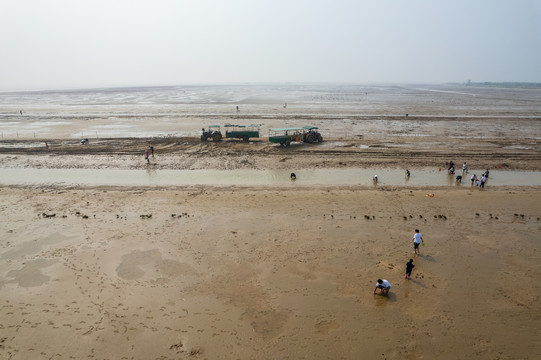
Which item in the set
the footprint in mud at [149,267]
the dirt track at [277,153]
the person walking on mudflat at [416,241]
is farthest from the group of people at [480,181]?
the footprint in mud at [149,267]

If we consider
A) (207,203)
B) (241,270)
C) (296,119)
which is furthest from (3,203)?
(296,119)

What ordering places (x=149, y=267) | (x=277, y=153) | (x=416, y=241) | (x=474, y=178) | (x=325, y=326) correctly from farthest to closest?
1. (x=277, y=153)
2. (x=474, y=178)
3. (x=416, y=241)
4. (x=149, y=267)
5. (x=325, y=326)

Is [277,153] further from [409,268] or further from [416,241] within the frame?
[409,268]

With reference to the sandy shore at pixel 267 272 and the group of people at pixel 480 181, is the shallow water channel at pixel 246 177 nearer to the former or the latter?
the group of people at pixel 480 181

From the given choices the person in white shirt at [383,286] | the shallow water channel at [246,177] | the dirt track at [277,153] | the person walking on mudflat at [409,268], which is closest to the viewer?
the person in white shirt at [383,286]

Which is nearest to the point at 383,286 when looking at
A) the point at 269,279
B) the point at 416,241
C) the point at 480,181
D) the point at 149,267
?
the point at 416,241

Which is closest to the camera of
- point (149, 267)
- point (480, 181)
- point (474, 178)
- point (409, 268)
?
point (409, 268)

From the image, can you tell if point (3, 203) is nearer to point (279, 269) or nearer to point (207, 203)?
point (207, 203)
